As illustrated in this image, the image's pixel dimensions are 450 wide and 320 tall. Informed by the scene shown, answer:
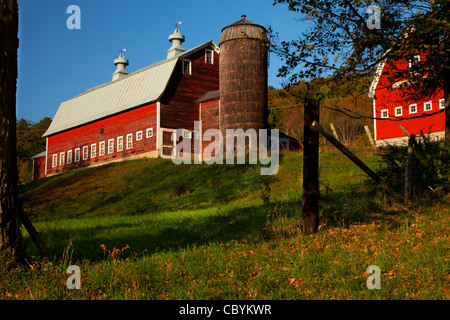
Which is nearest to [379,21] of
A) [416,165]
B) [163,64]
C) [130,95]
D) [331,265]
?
[416,165]

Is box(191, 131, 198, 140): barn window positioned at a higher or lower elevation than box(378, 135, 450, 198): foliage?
higher

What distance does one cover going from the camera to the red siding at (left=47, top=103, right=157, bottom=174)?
30.1m

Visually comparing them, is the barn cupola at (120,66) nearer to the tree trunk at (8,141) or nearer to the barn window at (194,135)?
the barn window at (194,135)

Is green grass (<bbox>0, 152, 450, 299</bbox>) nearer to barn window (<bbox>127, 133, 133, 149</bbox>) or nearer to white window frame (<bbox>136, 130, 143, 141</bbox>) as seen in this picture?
white window frame (<bbox>136, 130, 143, 141</bbox>)

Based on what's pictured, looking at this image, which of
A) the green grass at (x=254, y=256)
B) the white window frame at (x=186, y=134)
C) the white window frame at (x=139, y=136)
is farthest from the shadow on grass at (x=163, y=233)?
the white window frame at (x=139, y=136)

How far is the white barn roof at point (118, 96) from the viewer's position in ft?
98.6

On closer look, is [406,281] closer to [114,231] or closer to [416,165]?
[416,165]

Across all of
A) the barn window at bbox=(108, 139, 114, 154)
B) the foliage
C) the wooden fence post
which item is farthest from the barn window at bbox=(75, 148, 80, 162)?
the wooden fence post

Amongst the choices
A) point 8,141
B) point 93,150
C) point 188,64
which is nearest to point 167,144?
point 188,64

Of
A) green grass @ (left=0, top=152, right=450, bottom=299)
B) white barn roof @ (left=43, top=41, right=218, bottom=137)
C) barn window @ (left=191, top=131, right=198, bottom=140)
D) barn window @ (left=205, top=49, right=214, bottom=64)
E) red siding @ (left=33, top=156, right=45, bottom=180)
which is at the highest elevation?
barn window @ (left=205, top=49, right=214, bottom=64)

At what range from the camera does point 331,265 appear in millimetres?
5641

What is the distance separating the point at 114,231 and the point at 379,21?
8007 mm

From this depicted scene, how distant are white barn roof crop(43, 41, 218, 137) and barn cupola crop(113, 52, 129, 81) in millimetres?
6266

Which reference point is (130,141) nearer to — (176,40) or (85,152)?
(85,152)
